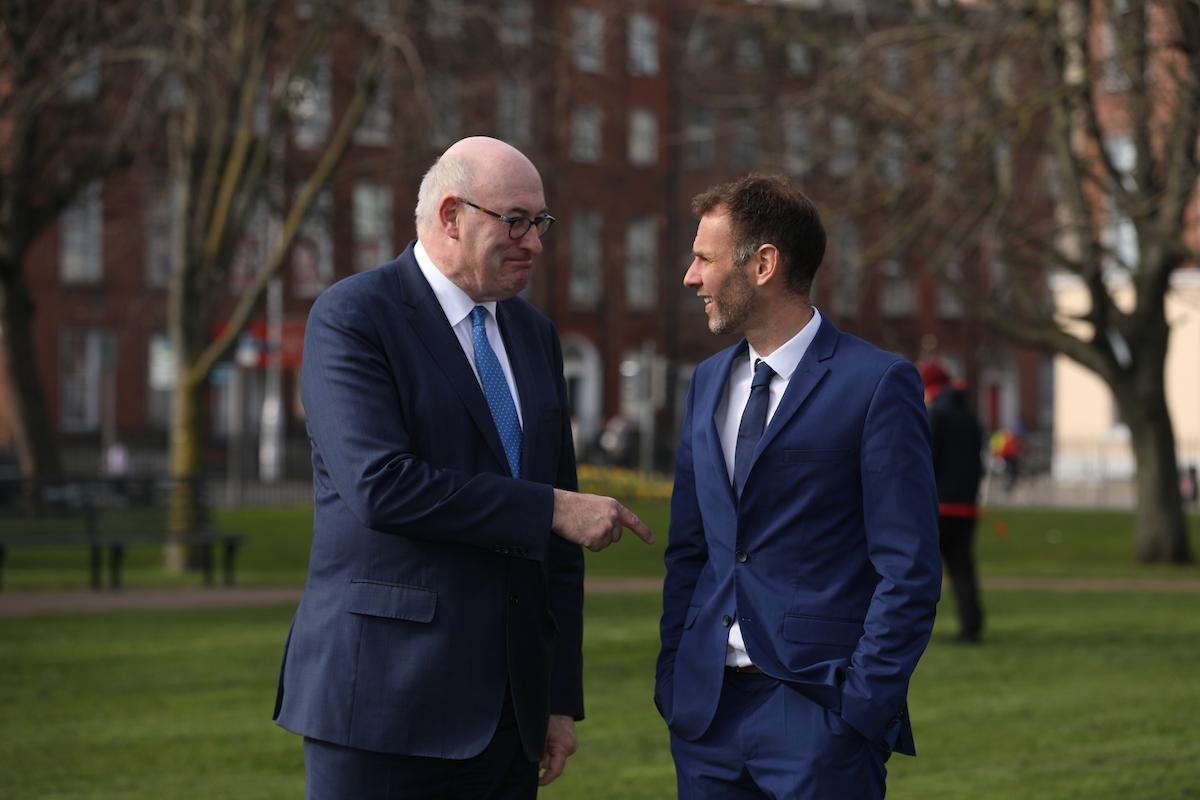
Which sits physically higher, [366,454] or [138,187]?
[138,187]

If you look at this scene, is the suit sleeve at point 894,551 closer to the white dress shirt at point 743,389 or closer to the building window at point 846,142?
the white dress shirt at point 743,389

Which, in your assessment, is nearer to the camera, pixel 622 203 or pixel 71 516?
pixel 71 516

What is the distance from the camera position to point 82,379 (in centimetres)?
4753

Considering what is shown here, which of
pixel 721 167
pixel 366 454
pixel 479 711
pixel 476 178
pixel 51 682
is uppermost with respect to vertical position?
pixel 721 167

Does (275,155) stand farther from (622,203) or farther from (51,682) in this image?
(622,203)

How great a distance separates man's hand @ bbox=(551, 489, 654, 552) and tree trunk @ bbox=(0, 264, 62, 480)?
22.5m

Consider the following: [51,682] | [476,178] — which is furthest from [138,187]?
[476,178]

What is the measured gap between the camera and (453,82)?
20641mm

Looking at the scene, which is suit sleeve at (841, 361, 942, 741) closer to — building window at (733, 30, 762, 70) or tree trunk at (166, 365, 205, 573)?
tree trunk at (166, 365, 205, 573)

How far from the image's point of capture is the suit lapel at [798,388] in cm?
402

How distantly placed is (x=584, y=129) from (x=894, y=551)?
19427 mm

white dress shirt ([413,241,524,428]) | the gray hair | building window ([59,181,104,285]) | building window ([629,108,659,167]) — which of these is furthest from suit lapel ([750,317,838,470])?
Answer: building window ([629,108,659,167])

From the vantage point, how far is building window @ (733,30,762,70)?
24172mm

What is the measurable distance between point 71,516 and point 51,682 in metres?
6.93
